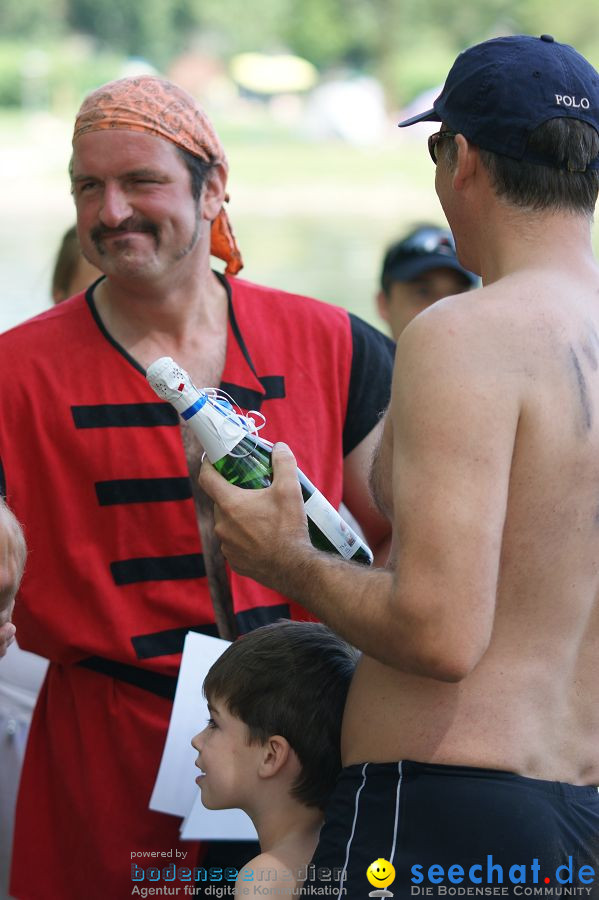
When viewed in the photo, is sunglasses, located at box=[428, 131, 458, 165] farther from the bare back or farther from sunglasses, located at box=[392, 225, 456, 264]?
sunglasses, located at box=[392, 225, 456, 264]

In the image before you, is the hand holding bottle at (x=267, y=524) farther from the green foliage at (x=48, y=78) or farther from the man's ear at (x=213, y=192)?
the green foliage at (x=48, y=78)

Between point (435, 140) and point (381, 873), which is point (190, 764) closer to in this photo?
point (381, 873)

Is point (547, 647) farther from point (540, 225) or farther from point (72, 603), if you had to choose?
point (72, 603)

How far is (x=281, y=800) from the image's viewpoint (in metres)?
2.33

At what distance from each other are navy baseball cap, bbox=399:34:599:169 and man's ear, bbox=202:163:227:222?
1.24 meters

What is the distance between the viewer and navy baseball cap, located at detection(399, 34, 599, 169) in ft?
6.30

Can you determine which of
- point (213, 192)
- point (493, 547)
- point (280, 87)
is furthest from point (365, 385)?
point (280, 87)

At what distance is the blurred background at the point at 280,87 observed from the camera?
1237 inches

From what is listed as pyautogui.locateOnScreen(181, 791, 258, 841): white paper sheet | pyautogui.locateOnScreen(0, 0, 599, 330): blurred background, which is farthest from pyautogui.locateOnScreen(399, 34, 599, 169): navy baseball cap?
pyautogui.locateOnScreen(0, 0, 599, 330): blurred background

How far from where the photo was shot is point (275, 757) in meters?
2.34

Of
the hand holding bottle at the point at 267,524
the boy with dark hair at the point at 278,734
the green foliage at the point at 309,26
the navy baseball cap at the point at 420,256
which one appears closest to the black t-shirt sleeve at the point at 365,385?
the boy with dark hair at the point at 278,734

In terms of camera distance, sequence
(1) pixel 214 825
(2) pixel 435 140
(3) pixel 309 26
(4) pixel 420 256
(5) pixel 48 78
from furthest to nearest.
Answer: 1. (3) pixel 309 26
2. (5) pixel 48 78
3. (4) pixel 420 256
4. (1) pixel 214 825
5. (2) pixel 435 140

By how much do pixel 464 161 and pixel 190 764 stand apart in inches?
59.1

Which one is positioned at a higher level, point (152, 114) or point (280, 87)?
point (280, 87)
